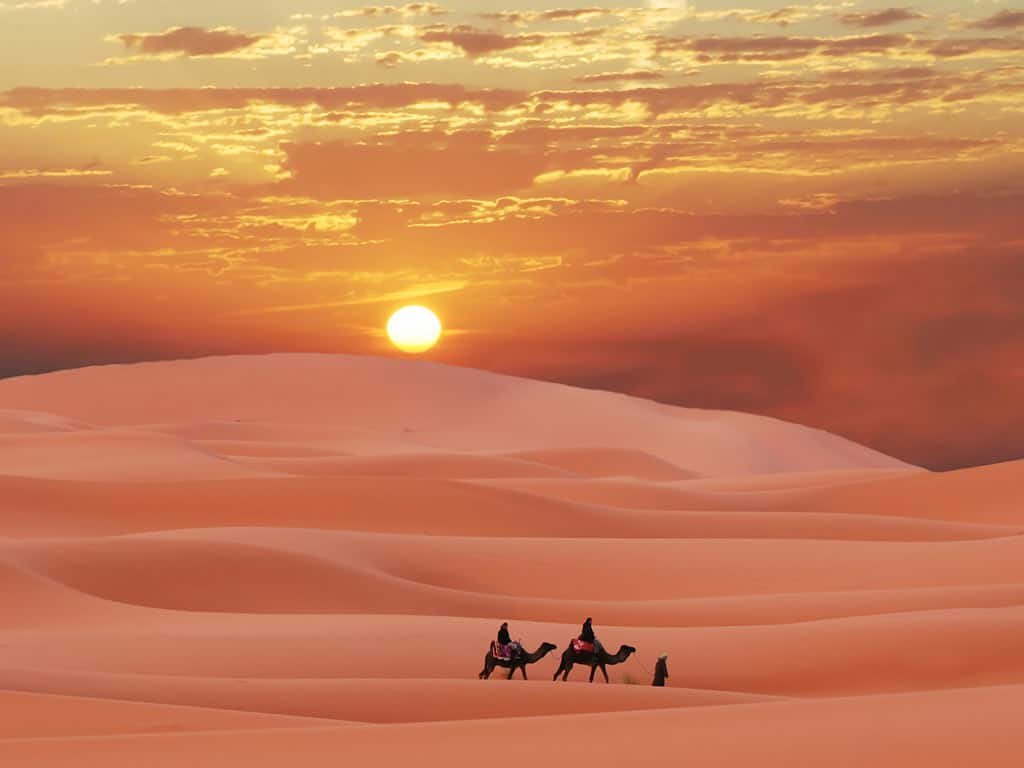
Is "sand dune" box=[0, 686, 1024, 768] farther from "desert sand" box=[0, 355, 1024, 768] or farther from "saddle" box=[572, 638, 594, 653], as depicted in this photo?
"saddle" box=[572, 638, 594, 653]

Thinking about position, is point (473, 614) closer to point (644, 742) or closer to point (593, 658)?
point (593, 658)

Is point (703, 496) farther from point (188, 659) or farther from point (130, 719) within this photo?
point (130, 719)

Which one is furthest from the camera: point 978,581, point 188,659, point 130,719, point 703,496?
point 703,496

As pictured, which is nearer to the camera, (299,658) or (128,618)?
(299,658)

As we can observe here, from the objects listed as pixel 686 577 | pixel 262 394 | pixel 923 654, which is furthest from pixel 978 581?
pixel 262 394

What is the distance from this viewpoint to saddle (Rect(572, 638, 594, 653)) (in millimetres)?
18344

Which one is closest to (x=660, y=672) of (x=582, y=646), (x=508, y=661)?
(x=582, y=646)

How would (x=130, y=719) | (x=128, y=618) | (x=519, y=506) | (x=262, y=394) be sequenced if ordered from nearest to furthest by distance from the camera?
(x=130, y=719)
(x=128, y=618)
(x=519, y=506)
(x=262, y=394)

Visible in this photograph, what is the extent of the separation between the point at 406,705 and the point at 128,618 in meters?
8.82

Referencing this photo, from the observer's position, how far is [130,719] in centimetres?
1302

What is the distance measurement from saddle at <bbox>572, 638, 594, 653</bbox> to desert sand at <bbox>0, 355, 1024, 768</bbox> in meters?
1.19

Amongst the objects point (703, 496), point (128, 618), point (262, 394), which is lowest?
point (128, 618)

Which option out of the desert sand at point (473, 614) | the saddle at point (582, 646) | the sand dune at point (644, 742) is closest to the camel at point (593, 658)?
the saddle at point (582, 646)

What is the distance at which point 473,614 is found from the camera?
88.5 feet
